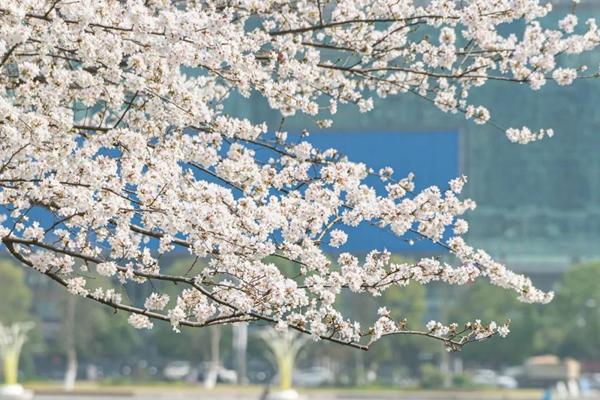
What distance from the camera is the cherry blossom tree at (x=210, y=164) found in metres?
7.90

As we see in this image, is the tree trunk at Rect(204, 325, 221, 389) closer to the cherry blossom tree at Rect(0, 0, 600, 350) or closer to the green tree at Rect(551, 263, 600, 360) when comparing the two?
the green tree at Rect(551, 263, 600, 360)

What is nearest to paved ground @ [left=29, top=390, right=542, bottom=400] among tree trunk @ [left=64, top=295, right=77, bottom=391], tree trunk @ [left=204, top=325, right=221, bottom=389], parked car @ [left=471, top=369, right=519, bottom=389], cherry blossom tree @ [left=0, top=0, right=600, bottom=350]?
tree trunk @ [left=204, top=325, right=221, bottom=389]

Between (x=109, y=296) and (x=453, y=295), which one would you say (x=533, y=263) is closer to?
(x=453, y=295)

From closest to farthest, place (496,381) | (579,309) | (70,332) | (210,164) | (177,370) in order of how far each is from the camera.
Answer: (210,164)
(579,309)
(70,332)
(496,381)
(177,370)

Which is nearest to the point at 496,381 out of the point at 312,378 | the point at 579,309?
the point at 579,309

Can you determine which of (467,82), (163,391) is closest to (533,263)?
(163,391)

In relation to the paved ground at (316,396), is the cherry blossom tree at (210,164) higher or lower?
lower

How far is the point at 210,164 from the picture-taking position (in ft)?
30.2

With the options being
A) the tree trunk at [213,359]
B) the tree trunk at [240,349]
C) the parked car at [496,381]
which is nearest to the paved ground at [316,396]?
the tree trunk at [213,359]

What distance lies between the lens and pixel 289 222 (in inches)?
355

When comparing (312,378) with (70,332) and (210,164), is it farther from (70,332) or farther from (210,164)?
(210,164)

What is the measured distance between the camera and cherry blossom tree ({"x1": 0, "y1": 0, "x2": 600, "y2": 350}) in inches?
311

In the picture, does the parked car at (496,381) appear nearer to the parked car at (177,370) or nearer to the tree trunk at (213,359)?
the tree trunk at (213,359)

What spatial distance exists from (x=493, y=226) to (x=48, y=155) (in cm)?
12906
